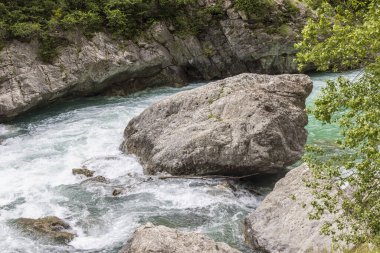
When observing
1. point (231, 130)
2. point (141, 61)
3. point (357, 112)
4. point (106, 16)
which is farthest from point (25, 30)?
point (357, 112)

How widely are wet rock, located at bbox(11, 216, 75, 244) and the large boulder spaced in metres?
4.40

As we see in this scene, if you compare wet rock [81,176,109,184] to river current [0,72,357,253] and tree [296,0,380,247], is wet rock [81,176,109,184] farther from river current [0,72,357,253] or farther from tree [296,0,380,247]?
tree [296,0,380,247]

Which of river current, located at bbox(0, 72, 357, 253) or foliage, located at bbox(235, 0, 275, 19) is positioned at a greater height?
foliage, located at bbox(235, 0, 275, 19)

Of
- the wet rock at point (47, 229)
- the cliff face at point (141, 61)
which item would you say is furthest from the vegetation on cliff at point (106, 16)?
the wet rock at point (47, 229)

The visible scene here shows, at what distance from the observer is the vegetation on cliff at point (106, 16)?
2461 centimetres

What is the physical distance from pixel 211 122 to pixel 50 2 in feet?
52.3

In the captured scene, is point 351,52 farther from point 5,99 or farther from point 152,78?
point 152,78

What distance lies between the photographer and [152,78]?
29266 millimetres

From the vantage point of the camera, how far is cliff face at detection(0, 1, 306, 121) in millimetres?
23469

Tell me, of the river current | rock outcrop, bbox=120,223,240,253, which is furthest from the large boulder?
rock outcrop, bbox=120,223,240,253

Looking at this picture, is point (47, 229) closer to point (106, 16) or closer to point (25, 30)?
point (25, 30)

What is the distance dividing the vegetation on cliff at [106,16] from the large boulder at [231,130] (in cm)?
1152

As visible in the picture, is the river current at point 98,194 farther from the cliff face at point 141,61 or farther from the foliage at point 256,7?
the foliage at point 256,7

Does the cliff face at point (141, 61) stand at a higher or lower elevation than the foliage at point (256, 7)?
lower
